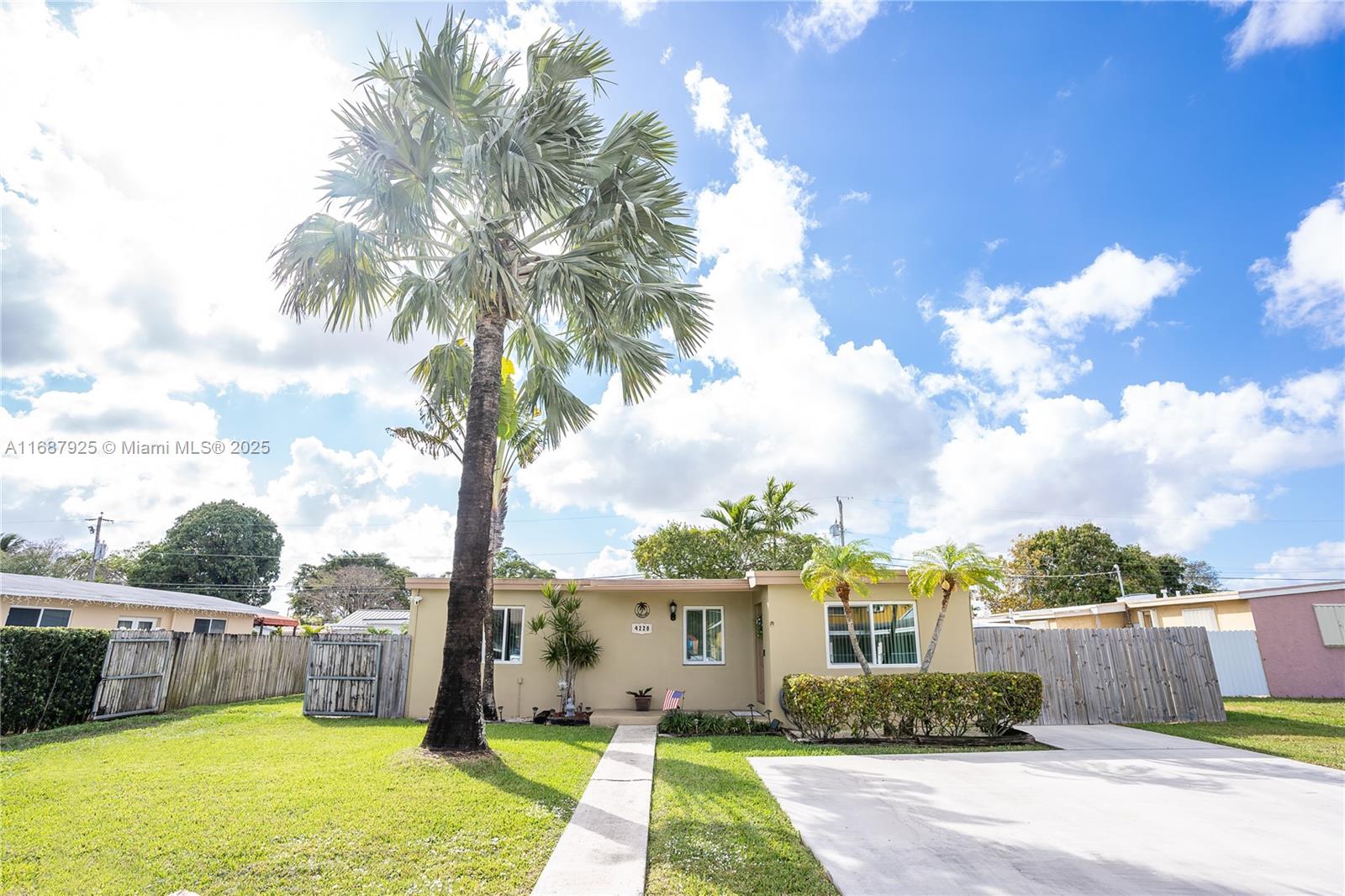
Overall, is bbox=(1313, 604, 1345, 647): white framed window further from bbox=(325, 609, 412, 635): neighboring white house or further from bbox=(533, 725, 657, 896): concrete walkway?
bbox=(325, 609, 412, 635): neighboring white house

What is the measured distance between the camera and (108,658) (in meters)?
10.7

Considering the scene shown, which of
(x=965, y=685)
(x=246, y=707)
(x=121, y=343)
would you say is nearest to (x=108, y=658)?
(x=246, y=707)

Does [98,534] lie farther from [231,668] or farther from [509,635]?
[509,635]

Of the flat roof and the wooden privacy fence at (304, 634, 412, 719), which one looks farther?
the flat roof

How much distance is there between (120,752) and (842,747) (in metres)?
9.58

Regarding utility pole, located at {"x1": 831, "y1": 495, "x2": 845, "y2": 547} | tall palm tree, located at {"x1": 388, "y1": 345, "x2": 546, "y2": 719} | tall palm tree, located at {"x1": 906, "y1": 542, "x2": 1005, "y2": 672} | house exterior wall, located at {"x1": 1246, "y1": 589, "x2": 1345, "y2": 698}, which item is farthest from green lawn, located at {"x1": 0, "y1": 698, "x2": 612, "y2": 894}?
utility pole, located at {"x1": 831, "y1": 495, "x2": 845, "y2": 547}

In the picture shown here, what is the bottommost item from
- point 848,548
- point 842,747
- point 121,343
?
point 842,747

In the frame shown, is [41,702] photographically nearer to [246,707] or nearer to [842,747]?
[246,707]

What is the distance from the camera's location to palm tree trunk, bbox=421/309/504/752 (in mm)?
7133

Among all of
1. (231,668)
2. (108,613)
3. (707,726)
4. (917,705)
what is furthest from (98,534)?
(917,705)

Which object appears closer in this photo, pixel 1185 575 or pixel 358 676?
pixel 358 676

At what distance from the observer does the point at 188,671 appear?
1266cm

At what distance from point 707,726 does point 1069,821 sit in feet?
19.4

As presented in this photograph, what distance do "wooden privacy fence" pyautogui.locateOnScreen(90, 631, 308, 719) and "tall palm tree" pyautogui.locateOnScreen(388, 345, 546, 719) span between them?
6030 mm
